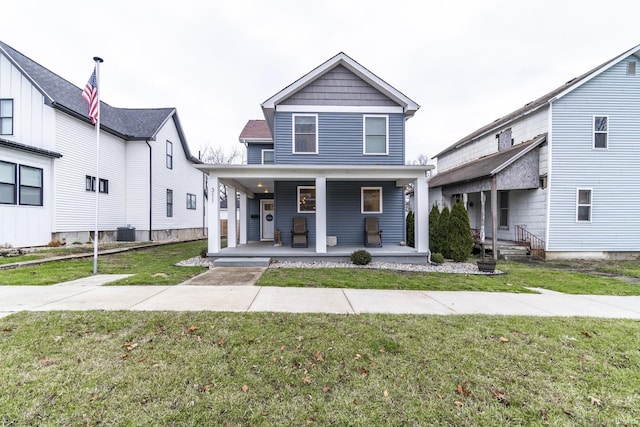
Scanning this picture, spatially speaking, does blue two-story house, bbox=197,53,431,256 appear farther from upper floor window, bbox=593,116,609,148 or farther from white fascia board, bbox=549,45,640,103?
upper floor window, bbox=593,116,609,148

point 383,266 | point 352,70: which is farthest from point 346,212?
point 352,70

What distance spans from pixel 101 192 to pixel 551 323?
1819 cm

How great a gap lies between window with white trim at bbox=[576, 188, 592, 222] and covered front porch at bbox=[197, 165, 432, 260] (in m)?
7.08

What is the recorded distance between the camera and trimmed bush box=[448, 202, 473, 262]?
9.86 meters

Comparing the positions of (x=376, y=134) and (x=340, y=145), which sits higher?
(x=376, y=134)

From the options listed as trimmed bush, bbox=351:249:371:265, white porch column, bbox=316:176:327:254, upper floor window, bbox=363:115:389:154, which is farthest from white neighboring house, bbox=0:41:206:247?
upper floor window, bbox=363:115:389:154

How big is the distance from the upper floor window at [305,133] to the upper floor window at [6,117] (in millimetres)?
12179

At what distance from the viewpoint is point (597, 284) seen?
6707 millimetres

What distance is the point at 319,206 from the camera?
9156 mm

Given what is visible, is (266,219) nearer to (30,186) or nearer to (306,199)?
(306,199)

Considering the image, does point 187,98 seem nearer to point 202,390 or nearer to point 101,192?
point 101,192

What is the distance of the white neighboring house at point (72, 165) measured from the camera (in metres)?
10.6

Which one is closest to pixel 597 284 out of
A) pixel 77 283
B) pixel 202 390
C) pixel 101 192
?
pixel 202 390

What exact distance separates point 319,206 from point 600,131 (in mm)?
11963
